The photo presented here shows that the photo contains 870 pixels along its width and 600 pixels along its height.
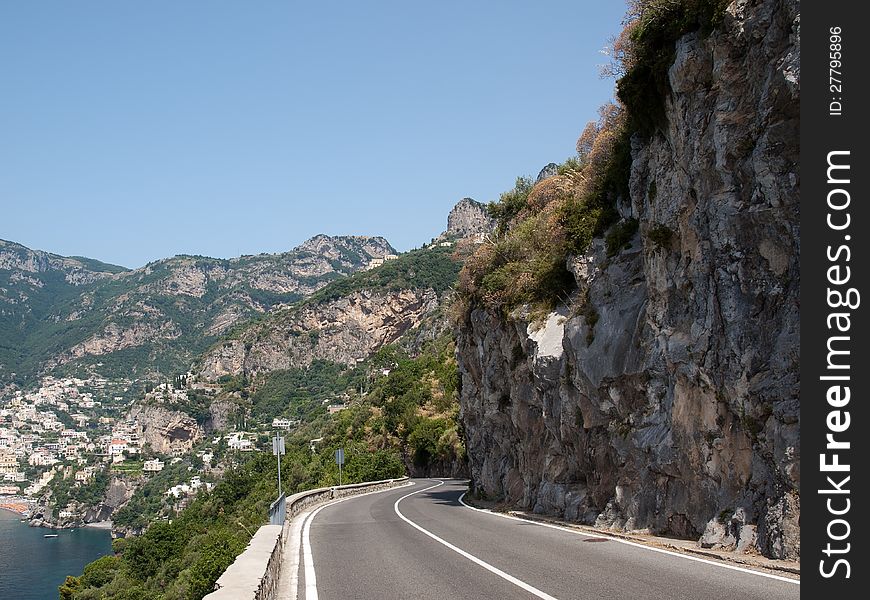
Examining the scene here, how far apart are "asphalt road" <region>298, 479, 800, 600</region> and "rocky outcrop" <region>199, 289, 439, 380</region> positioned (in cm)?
17124

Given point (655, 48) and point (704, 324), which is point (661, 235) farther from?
point (655, 48)

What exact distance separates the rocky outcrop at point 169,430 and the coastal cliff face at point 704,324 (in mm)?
168716

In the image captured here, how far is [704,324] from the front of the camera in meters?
13.1

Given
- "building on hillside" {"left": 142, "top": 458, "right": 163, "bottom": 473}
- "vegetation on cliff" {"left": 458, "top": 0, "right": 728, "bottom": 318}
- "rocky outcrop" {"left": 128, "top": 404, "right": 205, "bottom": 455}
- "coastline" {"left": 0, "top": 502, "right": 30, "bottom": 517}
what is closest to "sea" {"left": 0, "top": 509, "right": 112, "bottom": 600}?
"coastline" {"left": 0, "top": 502, "right": 30, "bottom": 517}

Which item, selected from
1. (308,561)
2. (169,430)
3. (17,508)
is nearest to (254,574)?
(308,561)

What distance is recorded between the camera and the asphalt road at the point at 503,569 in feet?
28.9

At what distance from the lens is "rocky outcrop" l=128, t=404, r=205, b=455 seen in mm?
174375

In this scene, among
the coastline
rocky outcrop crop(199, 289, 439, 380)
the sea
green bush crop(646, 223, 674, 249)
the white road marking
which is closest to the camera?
the white road marking

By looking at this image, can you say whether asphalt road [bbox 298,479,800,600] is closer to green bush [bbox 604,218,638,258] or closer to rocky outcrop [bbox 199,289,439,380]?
green bush [bbox 604,218,638,258]

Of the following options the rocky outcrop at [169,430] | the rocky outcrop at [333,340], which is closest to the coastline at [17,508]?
the rocky outcrop at [169,430]

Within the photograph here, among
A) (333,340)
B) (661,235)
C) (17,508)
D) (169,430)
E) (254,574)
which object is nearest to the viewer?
(254,574)

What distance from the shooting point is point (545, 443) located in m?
23.5

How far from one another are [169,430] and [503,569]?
179536mm

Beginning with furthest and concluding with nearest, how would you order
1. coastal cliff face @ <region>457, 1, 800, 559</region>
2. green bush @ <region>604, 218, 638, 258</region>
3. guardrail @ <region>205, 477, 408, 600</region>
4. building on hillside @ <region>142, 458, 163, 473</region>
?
building on hillside @ <region>142, 458, 163, 473</region>, green bush @ <region>604, 218, 638, 258</region>, coastal cliff face @ <region>457, 1, 800, 559</region>, guardrail @ <region>205, 477, 408, 600</region>
